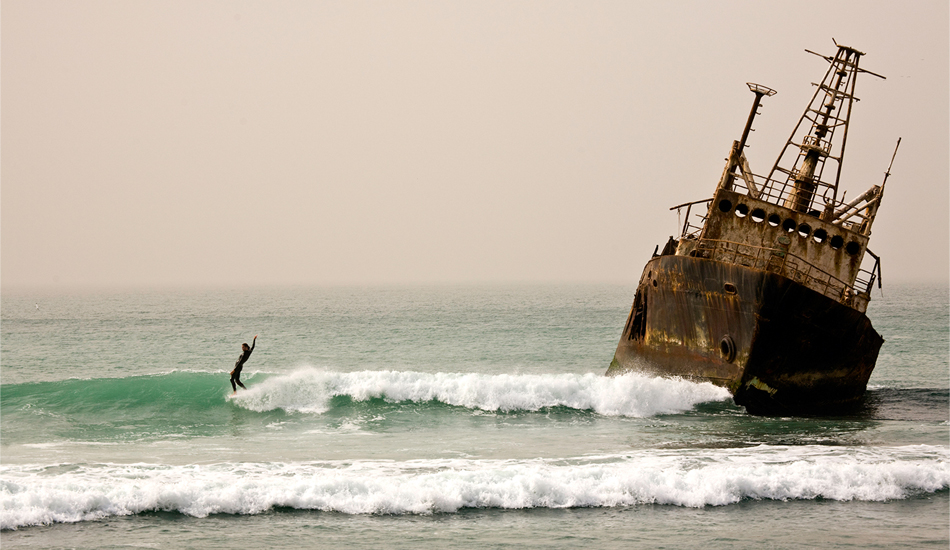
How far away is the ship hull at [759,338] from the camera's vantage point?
19391 mm

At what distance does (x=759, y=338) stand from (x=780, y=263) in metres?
3.10

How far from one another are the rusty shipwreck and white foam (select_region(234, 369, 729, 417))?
2.65ft

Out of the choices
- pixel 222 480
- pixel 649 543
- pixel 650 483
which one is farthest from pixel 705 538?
pixel 222 480

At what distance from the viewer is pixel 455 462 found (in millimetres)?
15688

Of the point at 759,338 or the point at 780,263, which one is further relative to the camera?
the point at 780,263

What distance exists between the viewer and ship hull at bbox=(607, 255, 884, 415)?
63.6ft

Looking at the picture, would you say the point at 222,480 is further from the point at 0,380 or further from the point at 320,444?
the point at 0,380

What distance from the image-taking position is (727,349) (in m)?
20.2

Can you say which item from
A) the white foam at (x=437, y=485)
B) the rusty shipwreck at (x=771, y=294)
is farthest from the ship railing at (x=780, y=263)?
the white foam at (x=437, y=485)

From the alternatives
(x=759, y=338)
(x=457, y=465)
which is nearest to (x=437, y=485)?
(x=457, y=465)

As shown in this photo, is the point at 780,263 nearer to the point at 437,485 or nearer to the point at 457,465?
the point at 457,465

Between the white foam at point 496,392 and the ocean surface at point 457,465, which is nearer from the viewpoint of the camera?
the ocean surface at point 457,465

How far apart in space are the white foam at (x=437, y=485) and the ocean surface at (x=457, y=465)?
0.12ft

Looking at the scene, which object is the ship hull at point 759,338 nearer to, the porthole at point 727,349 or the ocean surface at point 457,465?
the porthole at point 727,349
